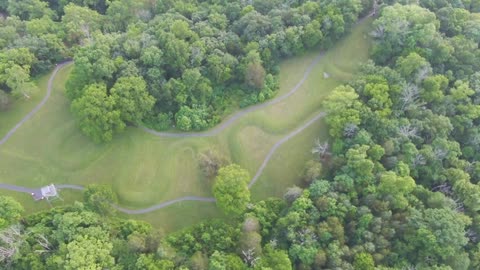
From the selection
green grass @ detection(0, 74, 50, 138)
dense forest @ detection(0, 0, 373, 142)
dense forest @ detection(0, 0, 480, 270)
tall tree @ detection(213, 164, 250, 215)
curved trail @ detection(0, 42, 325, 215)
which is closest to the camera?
dense forest @ detection(0, 0, 480, 270)

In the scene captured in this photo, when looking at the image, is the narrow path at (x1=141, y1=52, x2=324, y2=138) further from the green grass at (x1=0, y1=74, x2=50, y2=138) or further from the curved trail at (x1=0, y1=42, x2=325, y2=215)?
the green grass at (x1=0, y1=74, x2=50, y2=138)

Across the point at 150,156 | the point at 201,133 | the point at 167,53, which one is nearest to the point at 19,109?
the point at 150,156

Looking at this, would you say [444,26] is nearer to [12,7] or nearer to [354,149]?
[354,149]

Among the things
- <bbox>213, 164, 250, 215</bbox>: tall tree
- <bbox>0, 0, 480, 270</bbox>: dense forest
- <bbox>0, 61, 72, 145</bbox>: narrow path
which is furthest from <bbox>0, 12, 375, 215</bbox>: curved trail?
<bbox>213, 164, 250, 215</bbox>: tall tree

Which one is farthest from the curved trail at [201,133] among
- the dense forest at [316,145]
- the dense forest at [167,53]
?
the dense forest at [316,145]

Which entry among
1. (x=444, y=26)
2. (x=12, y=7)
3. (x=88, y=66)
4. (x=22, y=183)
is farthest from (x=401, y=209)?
(x=12, y=7)

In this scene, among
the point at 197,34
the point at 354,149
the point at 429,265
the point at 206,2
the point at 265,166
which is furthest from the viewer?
the point at 206,2

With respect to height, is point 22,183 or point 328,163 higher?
point 328,163
